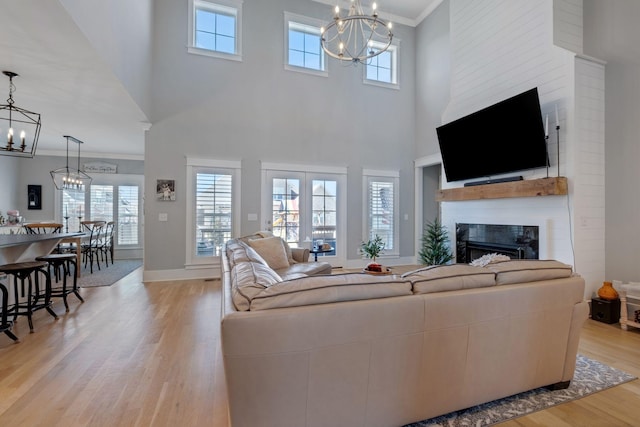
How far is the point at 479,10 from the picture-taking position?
191 inches

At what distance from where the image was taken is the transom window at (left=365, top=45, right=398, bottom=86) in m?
6.63

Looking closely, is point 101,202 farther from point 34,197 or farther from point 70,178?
point 34,197

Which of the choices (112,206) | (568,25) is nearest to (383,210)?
(568,25)

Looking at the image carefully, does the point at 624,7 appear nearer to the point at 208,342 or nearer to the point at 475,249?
the point at 475,249

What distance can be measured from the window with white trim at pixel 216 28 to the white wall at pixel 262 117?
0.13m

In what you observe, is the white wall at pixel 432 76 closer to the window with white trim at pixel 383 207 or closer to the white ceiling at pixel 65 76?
the white ceiling at pixel 65 76

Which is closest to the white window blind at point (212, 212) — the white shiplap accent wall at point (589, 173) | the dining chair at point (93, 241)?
the dining chair at point (93, 241)

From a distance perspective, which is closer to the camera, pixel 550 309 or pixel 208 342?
pixel 550 309

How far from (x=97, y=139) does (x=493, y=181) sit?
7568mm

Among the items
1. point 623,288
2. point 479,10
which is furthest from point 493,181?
point 479,10

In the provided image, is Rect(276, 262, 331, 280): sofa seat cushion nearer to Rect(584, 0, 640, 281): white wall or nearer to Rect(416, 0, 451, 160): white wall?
Rect(584, 0, 640, 281): white wall

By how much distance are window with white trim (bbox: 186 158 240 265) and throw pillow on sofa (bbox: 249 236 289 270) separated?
174cm

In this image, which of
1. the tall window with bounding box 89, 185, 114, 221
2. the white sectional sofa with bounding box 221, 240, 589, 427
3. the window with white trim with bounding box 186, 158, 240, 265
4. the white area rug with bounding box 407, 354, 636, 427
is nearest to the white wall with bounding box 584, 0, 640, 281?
the white area rug with bounding box 407, 354, 636, 427

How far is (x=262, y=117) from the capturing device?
5.81 meters
